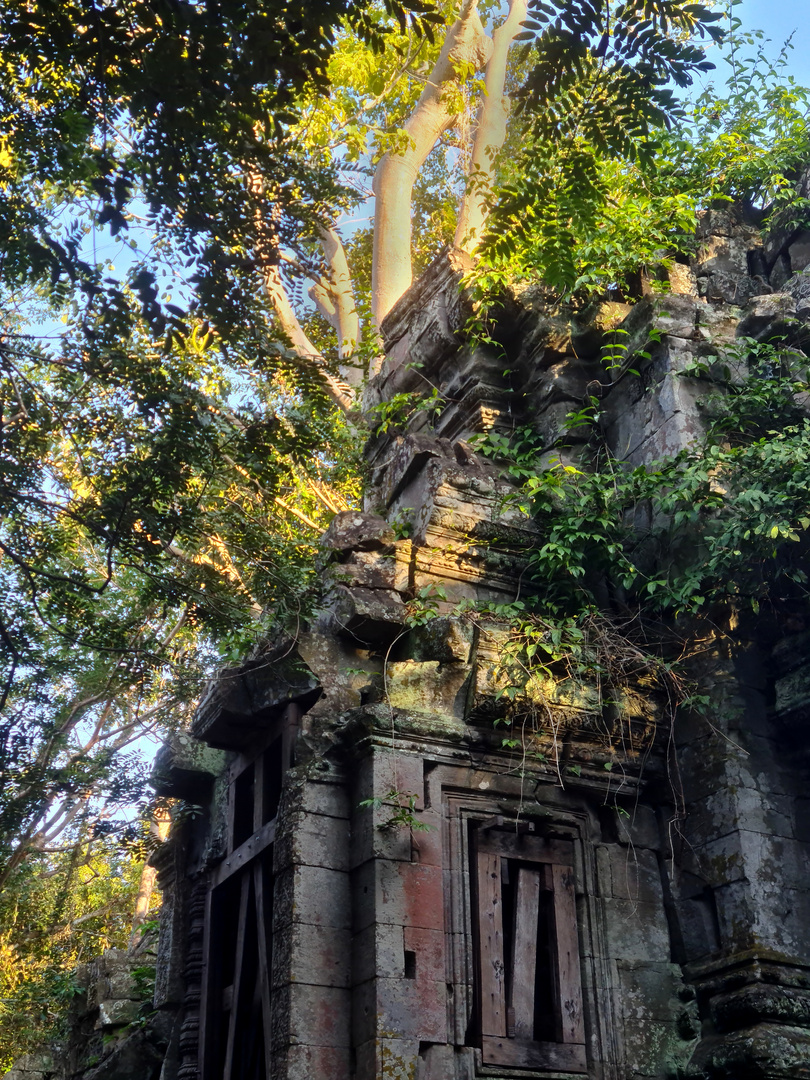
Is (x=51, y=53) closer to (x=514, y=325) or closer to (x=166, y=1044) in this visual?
(x=514, y=325)

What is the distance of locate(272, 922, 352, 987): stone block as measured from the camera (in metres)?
5.62

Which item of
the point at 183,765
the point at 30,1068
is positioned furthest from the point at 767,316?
the point at 30,1068

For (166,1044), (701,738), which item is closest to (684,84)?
(701,738)

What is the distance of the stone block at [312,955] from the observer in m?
5.62

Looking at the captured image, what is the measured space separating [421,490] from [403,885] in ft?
10.0

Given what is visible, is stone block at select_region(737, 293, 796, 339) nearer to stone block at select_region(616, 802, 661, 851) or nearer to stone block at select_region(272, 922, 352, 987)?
stone block at select_region(616, 802, 661, 851)

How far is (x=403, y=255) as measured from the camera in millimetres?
14258

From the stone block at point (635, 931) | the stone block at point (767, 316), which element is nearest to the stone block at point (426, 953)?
the stone block at point (635, 931)

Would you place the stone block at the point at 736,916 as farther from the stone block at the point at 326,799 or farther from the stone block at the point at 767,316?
the stone block at the point at 767,316

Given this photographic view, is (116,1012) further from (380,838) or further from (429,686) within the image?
(429,686)

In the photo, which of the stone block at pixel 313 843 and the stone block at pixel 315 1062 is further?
the stone block at pixel 313 843

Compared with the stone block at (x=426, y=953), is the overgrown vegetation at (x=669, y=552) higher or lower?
higher

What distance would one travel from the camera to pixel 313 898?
5832 mm

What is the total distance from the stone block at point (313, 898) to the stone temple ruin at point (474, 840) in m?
0.02
